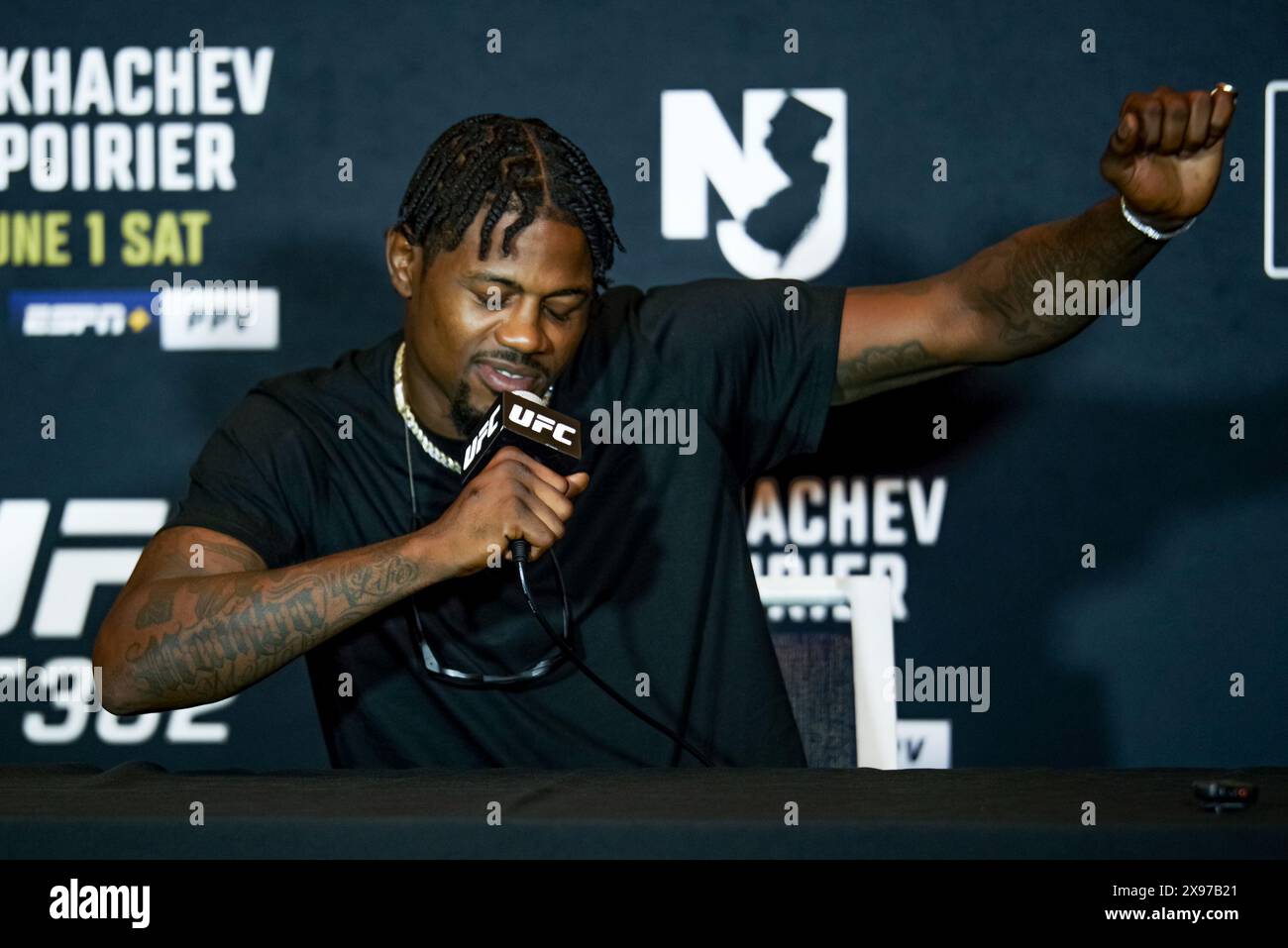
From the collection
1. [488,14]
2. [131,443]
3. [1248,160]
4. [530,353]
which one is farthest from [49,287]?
[1248,160]

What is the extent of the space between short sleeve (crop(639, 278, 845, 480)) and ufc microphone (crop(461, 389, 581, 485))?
0.38 meters

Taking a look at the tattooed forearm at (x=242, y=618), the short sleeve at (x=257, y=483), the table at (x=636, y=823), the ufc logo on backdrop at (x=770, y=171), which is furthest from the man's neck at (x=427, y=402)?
the ufc logo on backdrop at (x=770, y=171)

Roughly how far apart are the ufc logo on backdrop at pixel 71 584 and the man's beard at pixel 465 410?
929mm

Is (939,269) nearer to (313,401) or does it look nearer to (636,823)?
(313,401)

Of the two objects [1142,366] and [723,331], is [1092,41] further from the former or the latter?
[723,331]

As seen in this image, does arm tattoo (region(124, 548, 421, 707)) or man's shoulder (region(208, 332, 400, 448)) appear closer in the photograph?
arm tattoo (region(124, 548, 421, 707))

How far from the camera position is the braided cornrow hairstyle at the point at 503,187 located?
→ 1408 mm

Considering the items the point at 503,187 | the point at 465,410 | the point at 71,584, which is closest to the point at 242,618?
the point at 465,410

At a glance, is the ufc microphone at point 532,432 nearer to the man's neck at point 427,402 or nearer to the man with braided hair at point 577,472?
the man with braided hair at point 577,472

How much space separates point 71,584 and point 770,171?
1208 millimetres

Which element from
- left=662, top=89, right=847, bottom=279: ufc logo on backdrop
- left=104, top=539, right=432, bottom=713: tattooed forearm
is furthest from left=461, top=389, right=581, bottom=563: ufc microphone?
left=662, top=89, right=847, bottom=279: ufc logo on backdrop

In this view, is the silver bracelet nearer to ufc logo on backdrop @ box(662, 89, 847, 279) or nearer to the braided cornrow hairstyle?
the braided cornrow hairstyle

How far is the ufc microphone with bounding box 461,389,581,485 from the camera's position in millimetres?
1177

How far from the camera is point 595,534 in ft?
4.95
